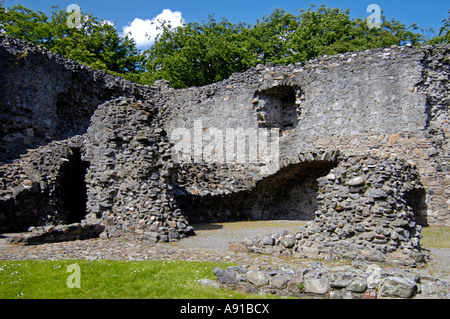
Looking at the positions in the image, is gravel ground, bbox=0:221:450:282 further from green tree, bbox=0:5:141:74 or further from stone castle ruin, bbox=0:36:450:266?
green tree, bbox=0:5:141:74

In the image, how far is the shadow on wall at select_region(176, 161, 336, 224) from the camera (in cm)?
1255

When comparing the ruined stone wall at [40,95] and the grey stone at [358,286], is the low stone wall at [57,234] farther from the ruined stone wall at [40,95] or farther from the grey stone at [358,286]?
the grey stone at [358,286]

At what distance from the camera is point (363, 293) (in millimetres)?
4258

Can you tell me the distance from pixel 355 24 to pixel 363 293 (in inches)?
1038

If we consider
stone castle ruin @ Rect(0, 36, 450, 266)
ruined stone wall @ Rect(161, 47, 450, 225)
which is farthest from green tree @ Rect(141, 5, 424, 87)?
ruined stone wall @ Rect(161, 47, 450, 225)

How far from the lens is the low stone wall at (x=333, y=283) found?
4.14 meters

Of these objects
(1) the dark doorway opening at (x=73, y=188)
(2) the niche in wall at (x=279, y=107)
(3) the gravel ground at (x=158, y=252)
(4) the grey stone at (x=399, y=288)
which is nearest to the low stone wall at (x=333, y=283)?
(4) the grey stone at (x=399, y=288)

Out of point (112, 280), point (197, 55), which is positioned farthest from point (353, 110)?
point (197, 55)

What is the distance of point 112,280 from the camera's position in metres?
5.25

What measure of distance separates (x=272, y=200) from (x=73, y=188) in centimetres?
723

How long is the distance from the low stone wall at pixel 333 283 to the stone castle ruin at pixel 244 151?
2061 millimetres

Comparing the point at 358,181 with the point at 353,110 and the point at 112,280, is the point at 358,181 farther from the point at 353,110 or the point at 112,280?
the point at 353,110

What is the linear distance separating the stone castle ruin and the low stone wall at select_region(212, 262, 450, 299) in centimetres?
206
